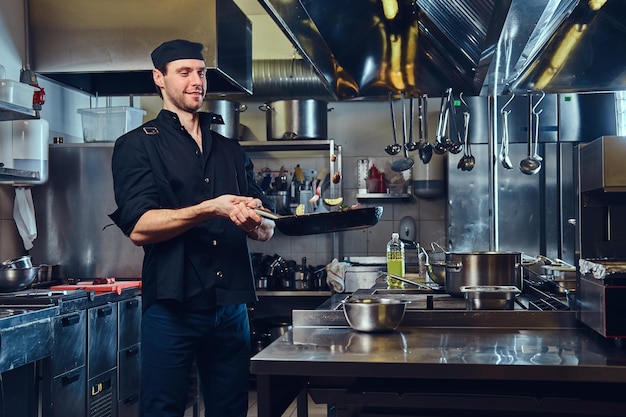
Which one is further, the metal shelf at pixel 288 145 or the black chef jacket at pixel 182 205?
the metal shelf at pixel 288 145

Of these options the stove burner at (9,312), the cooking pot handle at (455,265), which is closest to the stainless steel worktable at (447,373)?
the cooking pot handle at (455,265)

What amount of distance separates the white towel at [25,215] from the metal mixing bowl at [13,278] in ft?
2.97

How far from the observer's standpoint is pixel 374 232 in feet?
19.8

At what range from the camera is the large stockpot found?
251cm

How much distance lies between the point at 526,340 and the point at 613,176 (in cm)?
51

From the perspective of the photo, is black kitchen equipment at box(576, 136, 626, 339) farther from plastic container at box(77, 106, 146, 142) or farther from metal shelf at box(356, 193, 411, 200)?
metal shelf at box(356, 193, 411, 200)

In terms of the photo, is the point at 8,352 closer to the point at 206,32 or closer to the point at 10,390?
the point at 10,390

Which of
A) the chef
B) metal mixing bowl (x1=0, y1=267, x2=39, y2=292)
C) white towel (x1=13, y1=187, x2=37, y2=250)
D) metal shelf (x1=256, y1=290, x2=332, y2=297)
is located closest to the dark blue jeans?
the chef

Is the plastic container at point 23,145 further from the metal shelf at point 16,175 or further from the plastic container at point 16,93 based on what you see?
the plastic container at point 16,93

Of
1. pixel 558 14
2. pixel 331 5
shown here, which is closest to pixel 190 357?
pixel 331 5

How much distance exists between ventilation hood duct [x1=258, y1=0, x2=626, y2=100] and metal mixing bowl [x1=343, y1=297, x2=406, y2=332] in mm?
819

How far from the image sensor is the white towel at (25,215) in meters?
4.34

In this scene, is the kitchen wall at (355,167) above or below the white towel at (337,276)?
above

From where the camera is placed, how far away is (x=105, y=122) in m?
4.69
